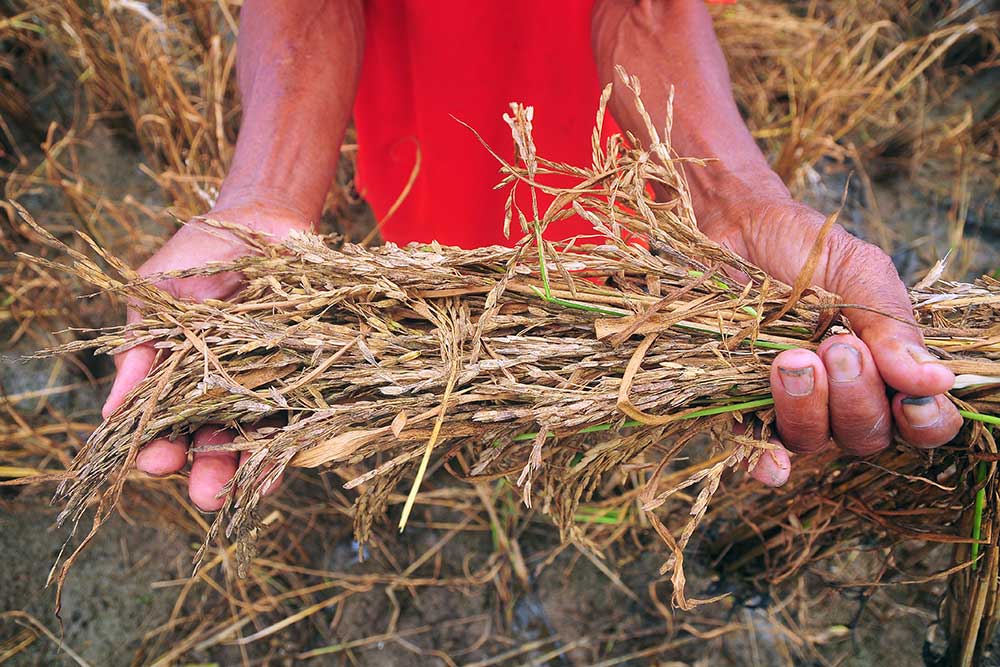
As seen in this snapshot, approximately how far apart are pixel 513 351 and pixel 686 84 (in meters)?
0.76

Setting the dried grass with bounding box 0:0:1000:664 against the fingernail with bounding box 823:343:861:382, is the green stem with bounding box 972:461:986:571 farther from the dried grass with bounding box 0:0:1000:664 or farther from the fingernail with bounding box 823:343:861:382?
the fingernail with bounding box 823:343:861:382

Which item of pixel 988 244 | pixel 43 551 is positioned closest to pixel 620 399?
pixel 43 551

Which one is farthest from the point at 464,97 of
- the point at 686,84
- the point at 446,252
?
the point at 446,252

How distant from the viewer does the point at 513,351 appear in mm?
976

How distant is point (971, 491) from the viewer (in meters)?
1.05

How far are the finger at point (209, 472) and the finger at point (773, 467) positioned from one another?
856 mm

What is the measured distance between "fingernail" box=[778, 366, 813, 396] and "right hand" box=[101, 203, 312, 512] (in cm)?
84

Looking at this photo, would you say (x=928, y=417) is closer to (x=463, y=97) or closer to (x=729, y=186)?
(x=729, y=186)

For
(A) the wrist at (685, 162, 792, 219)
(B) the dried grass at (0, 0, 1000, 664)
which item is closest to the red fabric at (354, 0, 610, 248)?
(A) the wrist at (685, 162, 792, 219)

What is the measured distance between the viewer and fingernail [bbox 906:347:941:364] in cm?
90

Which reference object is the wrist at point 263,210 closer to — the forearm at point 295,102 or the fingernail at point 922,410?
the forearm at point 295,102

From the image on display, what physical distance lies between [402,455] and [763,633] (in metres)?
1.29

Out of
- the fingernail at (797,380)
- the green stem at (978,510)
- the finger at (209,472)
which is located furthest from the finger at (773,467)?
the finger at (209,472)

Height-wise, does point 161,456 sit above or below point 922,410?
below
